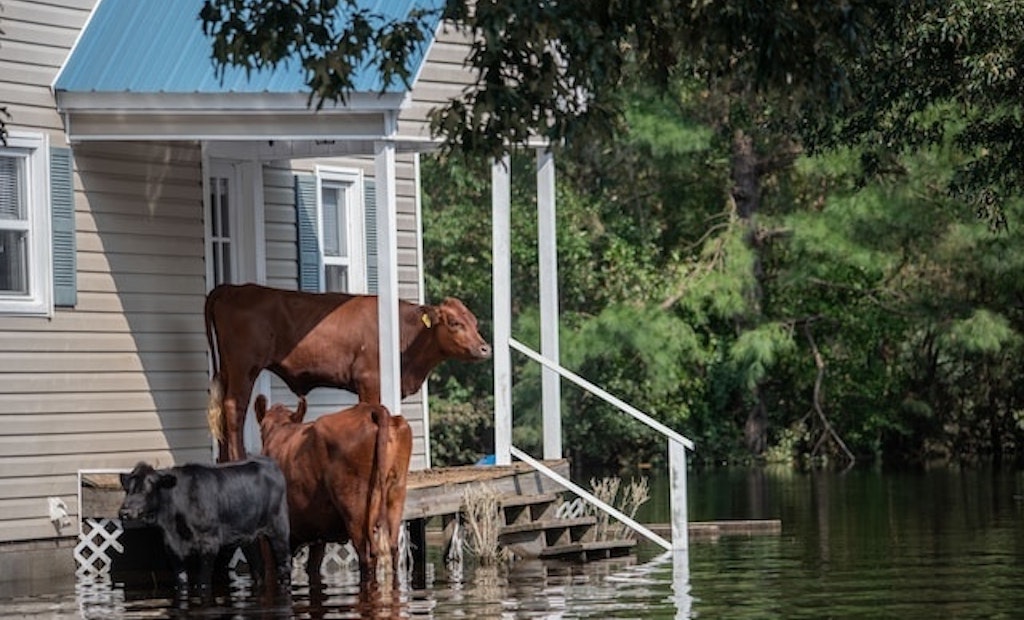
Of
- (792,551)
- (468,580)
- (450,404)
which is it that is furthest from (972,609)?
(450,404)

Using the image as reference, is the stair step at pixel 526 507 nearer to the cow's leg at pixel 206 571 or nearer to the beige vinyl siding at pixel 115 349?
the beige vinyl siding at pixel 115 349

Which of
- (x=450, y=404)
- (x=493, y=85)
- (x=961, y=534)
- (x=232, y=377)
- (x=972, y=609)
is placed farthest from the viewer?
(x=450, y=404)

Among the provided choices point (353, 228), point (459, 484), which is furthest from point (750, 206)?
point (459, 484)

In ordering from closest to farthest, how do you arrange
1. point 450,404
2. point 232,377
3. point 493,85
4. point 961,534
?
point 493,85 → point 232,377 → point 961,534 → point 450,404

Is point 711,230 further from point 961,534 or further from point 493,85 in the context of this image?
point 493,85

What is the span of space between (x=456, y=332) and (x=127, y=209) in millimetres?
3273

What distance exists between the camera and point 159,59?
66.2 feet

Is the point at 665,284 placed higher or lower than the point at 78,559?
higher

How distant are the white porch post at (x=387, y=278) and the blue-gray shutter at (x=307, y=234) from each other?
318 centimetres

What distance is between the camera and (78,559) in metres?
19.8

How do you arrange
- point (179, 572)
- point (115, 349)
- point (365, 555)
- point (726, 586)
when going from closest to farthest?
point (726, 586)
point (179, 572)
point (365, 555)
point (115, 349)

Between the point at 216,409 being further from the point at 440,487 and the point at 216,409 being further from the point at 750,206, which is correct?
the point at 750,206

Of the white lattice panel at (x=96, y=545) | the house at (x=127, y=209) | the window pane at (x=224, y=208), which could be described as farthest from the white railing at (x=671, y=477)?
the white lattice panel at (x=96, y=545)

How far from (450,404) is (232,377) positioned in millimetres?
26239
